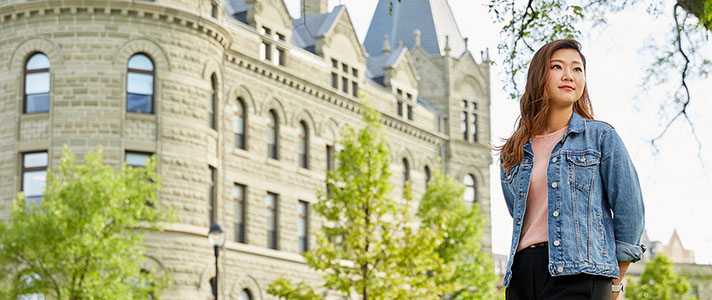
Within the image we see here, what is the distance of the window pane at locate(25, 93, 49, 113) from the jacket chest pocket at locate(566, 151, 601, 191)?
26.4 meters

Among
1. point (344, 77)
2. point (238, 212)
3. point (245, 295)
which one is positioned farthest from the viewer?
point (344, 77)

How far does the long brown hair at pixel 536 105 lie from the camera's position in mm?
4508

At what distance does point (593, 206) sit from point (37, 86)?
2677 centimetres

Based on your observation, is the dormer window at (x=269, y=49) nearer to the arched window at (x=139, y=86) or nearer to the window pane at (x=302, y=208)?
the window pane at (x=302, y=208)

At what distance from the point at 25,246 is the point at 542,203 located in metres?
20.1

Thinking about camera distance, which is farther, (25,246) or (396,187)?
(396,187)

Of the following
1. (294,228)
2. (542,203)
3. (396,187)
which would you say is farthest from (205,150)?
(542,203)

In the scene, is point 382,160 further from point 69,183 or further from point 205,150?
point 69,183

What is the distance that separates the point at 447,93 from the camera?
4575 centimetres

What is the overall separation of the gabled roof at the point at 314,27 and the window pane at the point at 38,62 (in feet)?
35.5

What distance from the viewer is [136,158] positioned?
28875mm

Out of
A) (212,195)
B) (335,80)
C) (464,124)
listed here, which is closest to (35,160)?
(212,195)

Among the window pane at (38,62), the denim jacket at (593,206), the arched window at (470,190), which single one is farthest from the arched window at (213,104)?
the denim jacket at (593,206)

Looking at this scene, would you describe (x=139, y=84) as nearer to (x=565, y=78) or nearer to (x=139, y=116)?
(x=139, y=116)
